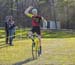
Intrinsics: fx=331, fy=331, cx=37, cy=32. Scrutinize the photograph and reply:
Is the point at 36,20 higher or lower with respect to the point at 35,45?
higher

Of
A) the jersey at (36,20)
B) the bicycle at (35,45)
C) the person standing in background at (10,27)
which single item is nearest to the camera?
the jersey at (36,20)

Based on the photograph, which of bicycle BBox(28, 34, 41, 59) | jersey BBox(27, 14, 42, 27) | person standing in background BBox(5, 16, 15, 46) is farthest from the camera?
person standing in background BBox(5, 16, 15, 46)

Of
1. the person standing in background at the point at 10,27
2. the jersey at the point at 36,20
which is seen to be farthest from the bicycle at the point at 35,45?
the person standing in background at the point at 10,27

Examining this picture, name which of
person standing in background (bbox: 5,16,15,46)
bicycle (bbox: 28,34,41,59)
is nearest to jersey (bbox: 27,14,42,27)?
bicycle (bbox: 28,34,41,59)

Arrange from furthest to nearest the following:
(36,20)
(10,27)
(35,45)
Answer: (10,27) → (35,45) → (36,20)

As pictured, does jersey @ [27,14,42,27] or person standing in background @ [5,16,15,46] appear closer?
jersey @ [27,14,42,27]

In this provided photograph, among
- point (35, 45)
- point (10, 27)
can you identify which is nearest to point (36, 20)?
point (35, 45)

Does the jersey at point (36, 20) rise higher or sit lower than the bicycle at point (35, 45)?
higher

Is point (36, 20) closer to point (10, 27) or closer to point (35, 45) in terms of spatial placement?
point (35, 45)

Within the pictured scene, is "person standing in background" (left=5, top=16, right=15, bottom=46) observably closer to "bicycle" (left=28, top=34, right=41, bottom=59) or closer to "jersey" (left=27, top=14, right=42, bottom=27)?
"bicycle" (left=28, top=34, right=41, bottom=59)

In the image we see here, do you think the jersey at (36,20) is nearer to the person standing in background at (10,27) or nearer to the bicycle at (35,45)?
the bicycle at (35,45)

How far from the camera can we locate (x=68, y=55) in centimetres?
1197

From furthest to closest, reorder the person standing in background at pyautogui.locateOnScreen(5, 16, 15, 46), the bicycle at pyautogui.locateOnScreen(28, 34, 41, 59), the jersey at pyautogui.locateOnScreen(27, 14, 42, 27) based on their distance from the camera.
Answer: the person standing in background at pyautogui.locateOnScreen(5, 16, 15, 46), the bicycle at pyautogui.locateOnScreen(28, 34, 41, 59), the jersey at pyautogui.locateOnScreen(27, 14, 42, 27)

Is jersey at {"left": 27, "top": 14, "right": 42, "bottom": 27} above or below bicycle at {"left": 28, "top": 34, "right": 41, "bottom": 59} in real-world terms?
above
